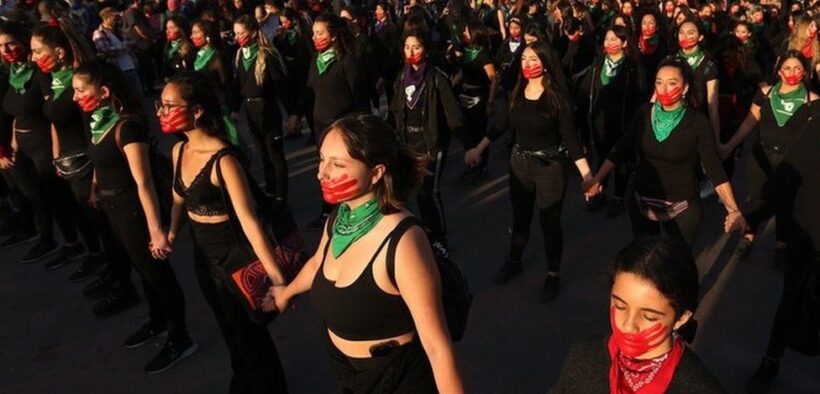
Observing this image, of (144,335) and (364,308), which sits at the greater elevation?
(364,308)

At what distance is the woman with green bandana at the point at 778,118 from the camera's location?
193 inches

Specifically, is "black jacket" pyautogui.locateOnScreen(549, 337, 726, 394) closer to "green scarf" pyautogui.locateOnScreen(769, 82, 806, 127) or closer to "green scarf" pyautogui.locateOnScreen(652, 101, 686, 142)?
"green scarf" pyautogui.locateOnScreen(652, 101, 686, 142)

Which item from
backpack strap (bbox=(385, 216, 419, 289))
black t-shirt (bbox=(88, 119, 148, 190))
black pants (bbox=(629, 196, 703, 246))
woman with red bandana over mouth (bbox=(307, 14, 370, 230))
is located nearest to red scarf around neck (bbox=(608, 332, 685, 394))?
backpack strap (bbox=(385, 216, 419, 289))

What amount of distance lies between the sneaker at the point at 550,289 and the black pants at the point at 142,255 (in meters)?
2.56

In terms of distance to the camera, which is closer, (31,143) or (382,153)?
(382,153)

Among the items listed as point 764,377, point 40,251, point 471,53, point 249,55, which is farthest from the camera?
point 471,53

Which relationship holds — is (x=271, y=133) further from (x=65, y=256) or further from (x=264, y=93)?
(x=65, y=256)

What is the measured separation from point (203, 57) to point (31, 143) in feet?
7.72

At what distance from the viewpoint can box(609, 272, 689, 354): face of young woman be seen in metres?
1.84

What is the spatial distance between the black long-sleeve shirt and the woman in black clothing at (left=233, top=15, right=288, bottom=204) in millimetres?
3683

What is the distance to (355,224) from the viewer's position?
8.04 feet

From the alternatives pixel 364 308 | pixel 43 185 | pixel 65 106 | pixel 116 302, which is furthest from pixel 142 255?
pixel 364 308

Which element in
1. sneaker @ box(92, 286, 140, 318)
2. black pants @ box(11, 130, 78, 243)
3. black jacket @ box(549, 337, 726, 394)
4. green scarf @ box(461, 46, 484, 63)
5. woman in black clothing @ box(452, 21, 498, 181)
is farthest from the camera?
green scarf @ box(461, 46, 484, 63)

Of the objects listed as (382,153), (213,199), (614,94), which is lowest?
(614,94)
